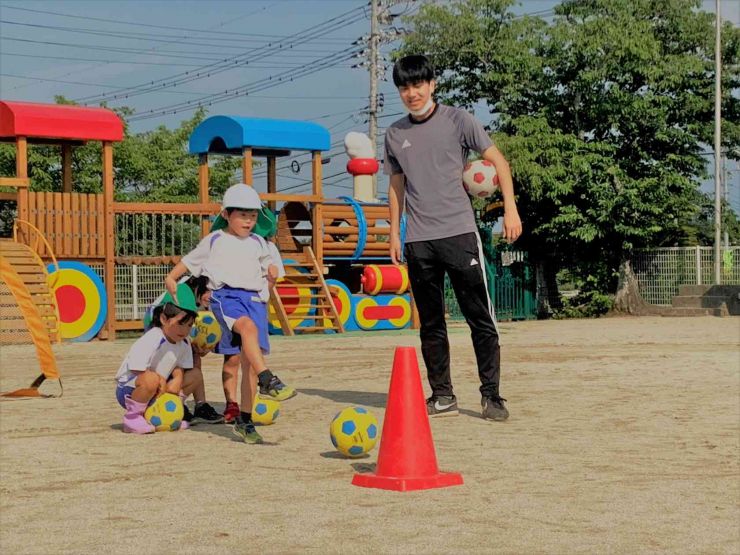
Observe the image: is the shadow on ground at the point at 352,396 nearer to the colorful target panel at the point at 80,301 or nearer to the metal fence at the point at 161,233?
the colorful target panel at the point at 80,301

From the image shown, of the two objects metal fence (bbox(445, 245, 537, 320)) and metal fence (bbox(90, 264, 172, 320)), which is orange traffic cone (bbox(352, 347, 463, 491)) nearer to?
metal fence (bbox(90, 264, 172, 320))

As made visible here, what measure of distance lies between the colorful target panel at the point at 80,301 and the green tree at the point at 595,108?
13014mm

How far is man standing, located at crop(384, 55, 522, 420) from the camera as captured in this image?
7770 mm

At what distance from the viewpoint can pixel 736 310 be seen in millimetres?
30000

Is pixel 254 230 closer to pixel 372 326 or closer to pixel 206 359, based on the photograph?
pixel 206 359

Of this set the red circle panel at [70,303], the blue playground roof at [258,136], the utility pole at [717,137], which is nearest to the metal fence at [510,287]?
the utility pole at [717,137]

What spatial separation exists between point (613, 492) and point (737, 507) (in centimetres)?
58

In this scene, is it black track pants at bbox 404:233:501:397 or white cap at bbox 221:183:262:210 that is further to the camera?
black track pants at bbox 404:233:501:397

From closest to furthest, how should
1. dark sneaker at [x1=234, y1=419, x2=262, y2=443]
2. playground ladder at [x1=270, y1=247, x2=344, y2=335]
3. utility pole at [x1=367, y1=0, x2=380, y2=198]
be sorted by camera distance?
1. dark sneaker at [x1=234, y1=419, x2=262, y2=443]
2. playground ladder at [x1=270, y1=247, x2=344, y2=335]
3. utility pole at [x1=367, y1=0, x2=380, y2=198]

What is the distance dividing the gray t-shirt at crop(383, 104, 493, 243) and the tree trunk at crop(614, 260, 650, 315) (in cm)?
2444

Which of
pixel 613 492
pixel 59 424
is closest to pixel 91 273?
pixel 59 424

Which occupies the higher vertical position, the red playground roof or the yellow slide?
the red playground roof

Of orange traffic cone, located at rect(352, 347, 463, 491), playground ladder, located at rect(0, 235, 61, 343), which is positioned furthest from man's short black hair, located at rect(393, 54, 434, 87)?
playground ladder, located at rect(0, 235, 61, 343)

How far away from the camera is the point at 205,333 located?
27.2 ft
